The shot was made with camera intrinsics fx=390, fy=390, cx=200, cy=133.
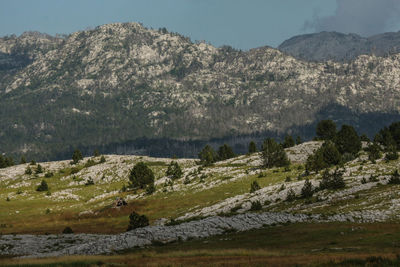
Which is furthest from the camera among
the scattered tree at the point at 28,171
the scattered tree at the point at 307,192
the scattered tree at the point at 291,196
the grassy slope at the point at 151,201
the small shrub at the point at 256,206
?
the scattered tree at the point at 28,171

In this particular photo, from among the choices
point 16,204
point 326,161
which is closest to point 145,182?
point 16,204

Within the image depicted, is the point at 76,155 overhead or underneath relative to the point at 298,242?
overhead

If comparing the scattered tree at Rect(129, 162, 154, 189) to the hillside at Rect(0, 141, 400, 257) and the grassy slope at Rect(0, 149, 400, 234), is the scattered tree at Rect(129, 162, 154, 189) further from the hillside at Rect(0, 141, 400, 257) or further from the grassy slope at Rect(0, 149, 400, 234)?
the grassy slope at Rect(0, 149, 400, 234)

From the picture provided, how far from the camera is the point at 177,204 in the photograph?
90.9 meters

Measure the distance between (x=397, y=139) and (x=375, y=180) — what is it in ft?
271

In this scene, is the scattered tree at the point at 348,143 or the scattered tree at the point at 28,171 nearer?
the scattered tree at the point at 348,143

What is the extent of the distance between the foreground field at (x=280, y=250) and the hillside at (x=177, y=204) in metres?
3.97

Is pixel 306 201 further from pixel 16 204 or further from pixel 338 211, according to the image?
pixel 16 204

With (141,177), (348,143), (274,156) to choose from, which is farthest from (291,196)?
(141,177)

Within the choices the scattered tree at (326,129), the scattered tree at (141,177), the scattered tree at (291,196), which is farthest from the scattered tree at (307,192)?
the scattered tree at (326,129)

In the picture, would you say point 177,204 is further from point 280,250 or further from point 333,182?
point 280,250

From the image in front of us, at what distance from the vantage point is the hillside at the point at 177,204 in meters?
48.5

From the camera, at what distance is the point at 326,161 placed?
326 ft

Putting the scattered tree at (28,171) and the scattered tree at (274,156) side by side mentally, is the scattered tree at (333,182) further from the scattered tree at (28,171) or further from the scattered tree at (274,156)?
the scattered tree at (28,171)
